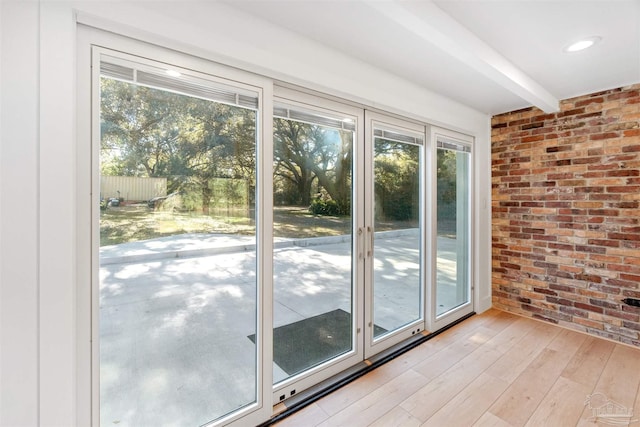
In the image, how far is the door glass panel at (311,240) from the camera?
A: 2.05 metres

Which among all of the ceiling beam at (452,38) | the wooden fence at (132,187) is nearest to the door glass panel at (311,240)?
the wooden fence at (132,187)

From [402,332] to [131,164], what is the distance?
2605 mm

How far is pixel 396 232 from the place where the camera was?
2.80 meters

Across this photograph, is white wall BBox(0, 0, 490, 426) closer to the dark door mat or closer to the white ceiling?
the white ceiling

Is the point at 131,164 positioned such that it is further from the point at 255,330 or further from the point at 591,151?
the point at 591,151

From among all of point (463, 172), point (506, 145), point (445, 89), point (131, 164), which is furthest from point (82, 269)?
point (506, 145)

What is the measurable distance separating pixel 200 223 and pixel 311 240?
2.78 ft

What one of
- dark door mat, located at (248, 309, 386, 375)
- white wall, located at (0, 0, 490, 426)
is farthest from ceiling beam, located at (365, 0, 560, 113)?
dark door mat, located at (248, 309, 386, 375)

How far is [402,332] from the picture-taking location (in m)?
2.79

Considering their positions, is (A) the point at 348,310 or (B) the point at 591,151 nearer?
(A) the point at 348,310

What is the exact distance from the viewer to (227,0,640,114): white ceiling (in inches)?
62.9

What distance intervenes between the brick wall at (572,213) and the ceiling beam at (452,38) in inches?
34.2

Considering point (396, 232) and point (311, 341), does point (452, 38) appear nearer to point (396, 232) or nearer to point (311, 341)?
point (396, 232)

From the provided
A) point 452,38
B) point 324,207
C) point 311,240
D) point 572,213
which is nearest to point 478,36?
point 452,38
